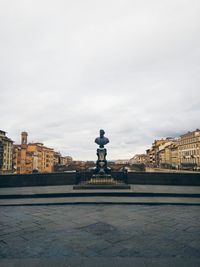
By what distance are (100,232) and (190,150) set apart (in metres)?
73.1

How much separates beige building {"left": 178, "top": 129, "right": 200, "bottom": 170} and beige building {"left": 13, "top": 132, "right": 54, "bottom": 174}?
56.0 m

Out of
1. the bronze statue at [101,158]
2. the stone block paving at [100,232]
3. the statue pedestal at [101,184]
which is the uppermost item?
the bronze statue at [101,158]

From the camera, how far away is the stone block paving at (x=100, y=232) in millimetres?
3496

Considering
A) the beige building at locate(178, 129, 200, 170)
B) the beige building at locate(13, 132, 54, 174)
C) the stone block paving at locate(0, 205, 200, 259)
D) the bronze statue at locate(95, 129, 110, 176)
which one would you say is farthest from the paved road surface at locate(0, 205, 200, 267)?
the beige building at locate(13, 132, 54, 174)

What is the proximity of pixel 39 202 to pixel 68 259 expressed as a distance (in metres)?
5.05

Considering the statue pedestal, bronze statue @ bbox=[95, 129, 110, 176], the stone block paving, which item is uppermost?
bronze statue @ bbox=[95, 129, 110, 176]

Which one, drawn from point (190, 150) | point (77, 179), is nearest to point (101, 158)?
point (77, 179)

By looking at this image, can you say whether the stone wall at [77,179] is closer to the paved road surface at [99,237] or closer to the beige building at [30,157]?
the paved road surface at [99,237]

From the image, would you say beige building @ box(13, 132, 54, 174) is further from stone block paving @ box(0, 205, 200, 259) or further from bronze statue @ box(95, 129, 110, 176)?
stone block paving @ box(0, 205, 200, 259)

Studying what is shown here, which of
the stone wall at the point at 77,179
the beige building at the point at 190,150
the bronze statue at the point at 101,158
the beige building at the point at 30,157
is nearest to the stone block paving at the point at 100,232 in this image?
the bronze statue at the point at 101,158

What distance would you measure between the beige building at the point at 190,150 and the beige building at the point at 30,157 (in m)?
56.0

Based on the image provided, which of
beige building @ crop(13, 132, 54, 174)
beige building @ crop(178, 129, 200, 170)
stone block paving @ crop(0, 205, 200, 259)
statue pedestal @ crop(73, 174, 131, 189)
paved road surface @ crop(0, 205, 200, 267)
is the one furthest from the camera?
beige building @ crop(13, 132, 54, 174)

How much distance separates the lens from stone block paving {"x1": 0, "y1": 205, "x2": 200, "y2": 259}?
350 cm

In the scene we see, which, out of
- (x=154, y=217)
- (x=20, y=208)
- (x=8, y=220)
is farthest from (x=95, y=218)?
(x=20, y=208)
